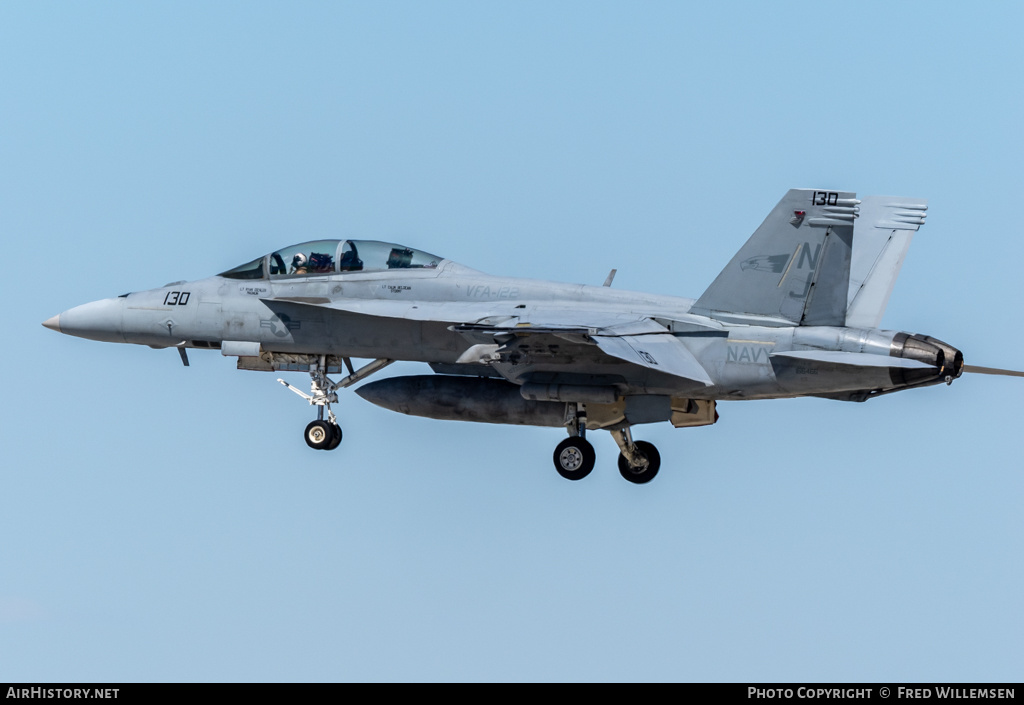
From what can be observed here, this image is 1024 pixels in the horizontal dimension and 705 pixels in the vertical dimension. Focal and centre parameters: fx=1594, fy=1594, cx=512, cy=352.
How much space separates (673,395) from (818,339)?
246 cm

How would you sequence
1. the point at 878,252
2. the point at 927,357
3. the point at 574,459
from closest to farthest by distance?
1. the point at 927,357
2. the point at 878,252
3. the point at 574,459

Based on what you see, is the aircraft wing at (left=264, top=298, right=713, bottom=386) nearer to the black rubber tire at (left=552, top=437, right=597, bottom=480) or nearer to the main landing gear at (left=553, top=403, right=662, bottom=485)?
the main landing gear at (left=553, top=403, right=662, bottom=485)

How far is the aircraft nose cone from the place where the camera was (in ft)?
77.1

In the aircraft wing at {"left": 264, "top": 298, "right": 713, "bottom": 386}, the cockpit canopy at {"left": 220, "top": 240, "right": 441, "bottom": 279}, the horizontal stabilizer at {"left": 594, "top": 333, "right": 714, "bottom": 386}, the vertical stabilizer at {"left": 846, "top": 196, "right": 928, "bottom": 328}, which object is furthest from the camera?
the cockpit canopy at {"left": 220, "top": 240, "right": 441, "bottom": 279}

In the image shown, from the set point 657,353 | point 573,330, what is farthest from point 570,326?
point 657,353

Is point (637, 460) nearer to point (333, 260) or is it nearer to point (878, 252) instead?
point (878, 252)

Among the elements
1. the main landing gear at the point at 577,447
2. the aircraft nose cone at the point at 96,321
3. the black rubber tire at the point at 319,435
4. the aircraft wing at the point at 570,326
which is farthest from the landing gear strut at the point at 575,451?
the aircraft nose cone at the point at 96,321

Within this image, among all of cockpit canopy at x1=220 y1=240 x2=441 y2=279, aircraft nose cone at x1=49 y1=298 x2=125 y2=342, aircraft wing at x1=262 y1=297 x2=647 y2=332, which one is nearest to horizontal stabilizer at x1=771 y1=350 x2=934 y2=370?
aircraft wing at x1=262 y1=297 x2=647 y2=332

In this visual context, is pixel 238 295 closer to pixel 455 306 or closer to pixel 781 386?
pixel 455 306

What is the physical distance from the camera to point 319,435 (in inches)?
907

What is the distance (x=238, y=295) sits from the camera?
23.2m

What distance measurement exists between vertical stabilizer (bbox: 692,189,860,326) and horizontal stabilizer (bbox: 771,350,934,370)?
502mm

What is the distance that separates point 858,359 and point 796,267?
1.50m
